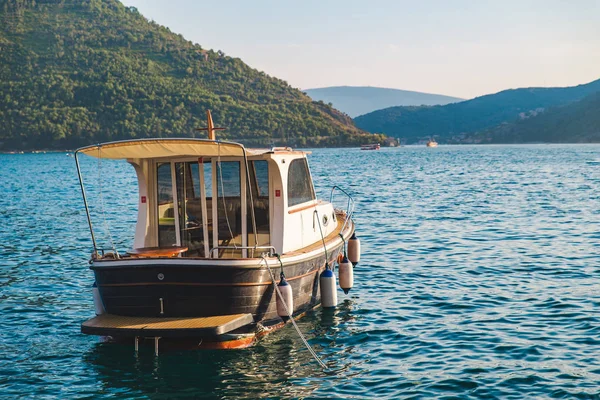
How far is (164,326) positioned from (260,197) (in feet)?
10.6

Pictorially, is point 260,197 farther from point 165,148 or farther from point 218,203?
point 165,148

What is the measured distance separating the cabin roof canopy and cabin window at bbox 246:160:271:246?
0.93m

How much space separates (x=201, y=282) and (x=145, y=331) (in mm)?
1122

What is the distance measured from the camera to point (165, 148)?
457 inches

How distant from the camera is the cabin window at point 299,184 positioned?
1384cm

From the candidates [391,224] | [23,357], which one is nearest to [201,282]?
[23,357]

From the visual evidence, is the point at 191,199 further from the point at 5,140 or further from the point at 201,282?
the point at 5,140

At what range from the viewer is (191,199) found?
43.3 ft

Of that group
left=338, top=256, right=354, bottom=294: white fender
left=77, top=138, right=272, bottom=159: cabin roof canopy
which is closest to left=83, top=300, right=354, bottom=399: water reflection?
left=338, top=256, right=354, bottom=294: white fender

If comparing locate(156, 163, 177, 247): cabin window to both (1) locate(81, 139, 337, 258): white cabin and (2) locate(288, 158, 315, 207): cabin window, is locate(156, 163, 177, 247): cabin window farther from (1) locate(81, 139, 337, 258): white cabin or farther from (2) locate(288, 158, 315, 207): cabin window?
(2) locate(288, 158, 315, 207): cabin window

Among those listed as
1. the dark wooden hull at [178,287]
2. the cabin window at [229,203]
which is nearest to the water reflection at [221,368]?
the dark wooden hull at [178,287]

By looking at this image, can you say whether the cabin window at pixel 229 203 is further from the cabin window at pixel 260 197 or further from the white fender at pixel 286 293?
the white fender at pixel 286 293

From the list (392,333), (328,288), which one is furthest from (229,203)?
(392,333)

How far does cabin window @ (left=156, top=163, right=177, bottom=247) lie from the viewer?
13328 mm
